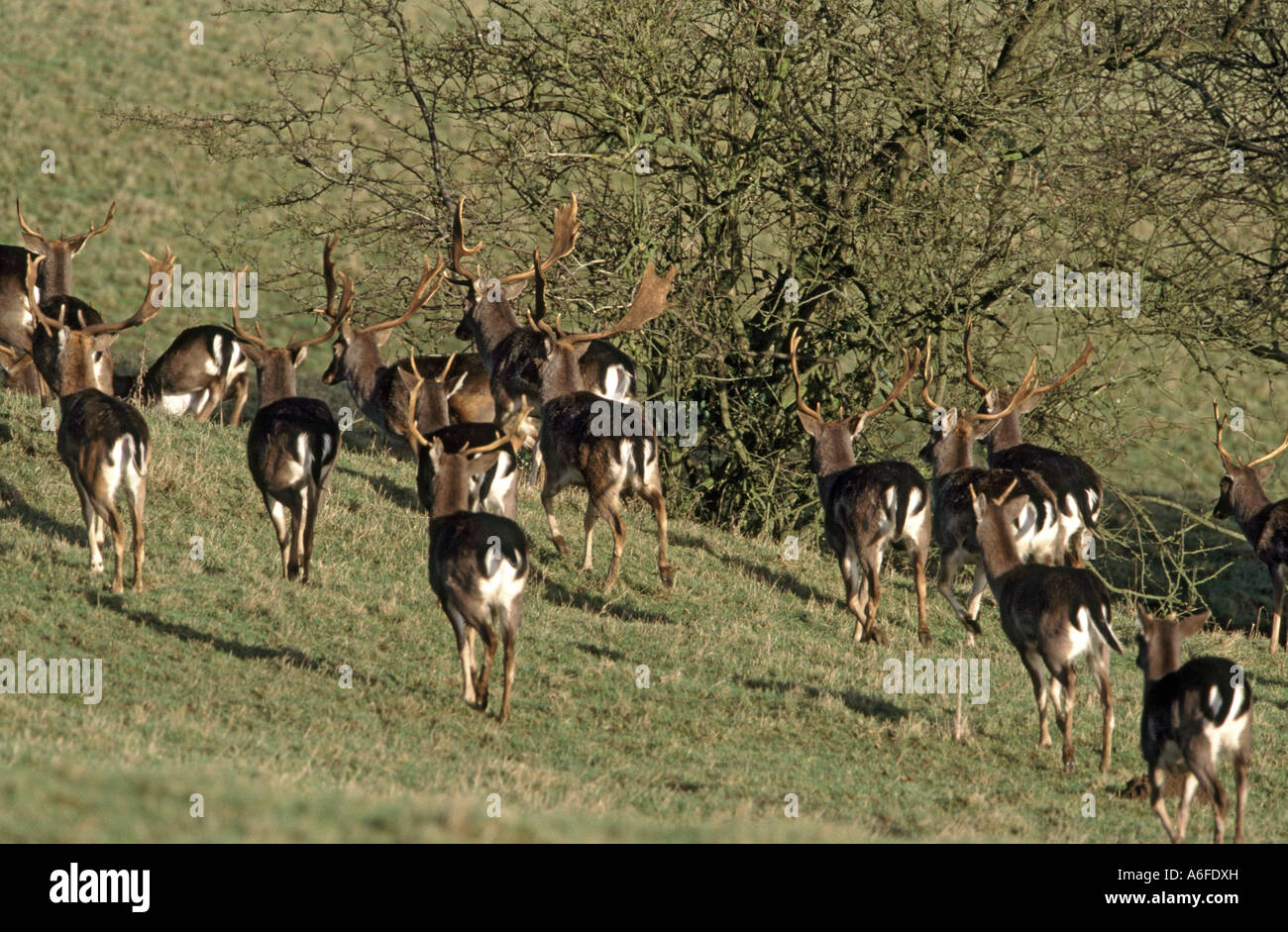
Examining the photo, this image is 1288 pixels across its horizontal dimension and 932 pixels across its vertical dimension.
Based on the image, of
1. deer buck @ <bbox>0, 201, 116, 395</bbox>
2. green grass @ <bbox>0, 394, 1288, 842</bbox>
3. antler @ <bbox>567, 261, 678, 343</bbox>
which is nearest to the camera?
green grass @ <bbox>0, 394, 1288, 842</bbox>

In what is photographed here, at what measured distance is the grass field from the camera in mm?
6652

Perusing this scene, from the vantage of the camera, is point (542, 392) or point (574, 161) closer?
point (542, 392)

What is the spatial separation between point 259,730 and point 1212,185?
1104 cm

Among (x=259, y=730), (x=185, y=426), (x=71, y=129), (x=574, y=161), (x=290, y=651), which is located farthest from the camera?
(x=71, y=129)

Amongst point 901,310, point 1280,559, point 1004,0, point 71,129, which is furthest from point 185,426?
point 71,129

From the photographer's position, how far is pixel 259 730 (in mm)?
8531

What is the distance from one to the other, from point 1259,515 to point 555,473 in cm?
675

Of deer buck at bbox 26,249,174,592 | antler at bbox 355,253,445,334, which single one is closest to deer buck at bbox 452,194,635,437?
antler at bbox 355,253,445,334

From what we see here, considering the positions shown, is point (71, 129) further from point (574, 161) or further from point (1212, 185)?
point (1212, 185)

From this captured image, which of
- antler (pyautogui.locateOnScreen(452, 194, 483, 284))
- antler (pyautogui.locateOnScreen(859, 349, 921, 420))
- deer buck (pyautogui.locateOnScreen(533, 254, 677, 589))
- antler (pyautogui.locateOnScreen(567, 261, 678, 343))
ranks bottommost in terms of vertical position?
deer buck (pyautogui.locateOnScreen(533, 254, 677, 589))

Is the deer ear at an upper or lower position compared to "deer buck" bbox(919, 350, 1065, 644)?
lower

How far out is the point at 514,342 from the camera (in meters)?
14.3

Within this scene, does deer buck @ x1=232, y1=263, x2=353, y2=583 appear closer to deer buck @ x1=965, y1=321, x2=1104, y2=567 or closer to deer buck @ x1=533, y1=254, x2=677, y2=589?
deer buck @ x1=533, y1=254, x2=677, y2=589

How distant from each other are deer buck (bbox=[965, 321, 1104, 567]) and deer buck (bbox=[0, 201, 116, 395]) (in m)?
8.74
